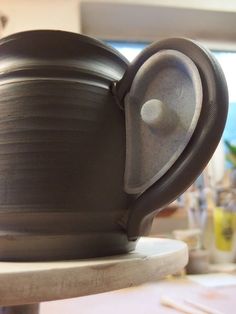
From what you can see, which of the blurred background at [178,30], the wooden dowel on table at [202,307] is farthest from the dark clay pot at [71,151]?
the blurred background at [178,30]

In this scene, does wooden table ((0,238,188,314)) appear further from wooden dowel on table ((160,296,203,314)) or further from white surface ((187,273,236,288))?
white surface ((187,273,236,288))

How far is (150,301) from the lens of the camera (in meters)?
0.85

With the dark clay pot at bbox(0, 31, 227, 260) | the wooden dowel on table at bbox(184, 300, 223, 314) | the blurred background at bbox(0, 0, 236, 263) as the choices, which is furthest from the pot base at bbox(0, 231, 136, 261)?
the blurred background at bbox(0, 0, 236, 263)

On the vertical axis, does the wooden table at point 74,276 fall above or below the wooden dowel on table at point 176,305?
above

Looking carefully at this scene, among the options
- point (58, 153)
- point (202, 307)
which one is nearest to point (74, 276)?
point (58, 153)

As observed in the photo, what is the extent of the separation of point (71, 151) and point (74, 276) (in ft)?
0.35

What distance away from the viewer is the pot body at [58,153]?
0.33 metres

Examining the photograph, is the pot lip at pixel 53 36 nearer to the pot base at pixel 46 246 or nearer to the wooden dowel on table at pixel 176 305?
the pot base at pixel 46 246

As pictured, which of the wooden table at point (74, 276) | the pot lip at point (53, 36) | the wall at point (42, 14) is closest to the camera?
the wooden table at point (74, 276)

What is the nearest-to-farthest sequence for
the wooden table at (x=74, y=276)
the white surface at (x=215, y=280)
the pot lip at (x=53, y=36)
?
the wooden table at (x=74, y=276) → the pot lip at (x=53, y=36) → the white surface at (x=215, y=280)

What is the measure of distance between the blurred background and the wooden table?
3.21 ft

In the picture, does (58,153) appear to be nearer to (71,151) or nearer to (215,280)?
(71,151)

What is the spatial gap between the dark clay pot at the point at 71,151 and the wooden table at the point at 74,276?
2 cm

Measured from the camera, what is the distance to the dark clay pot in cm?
33
